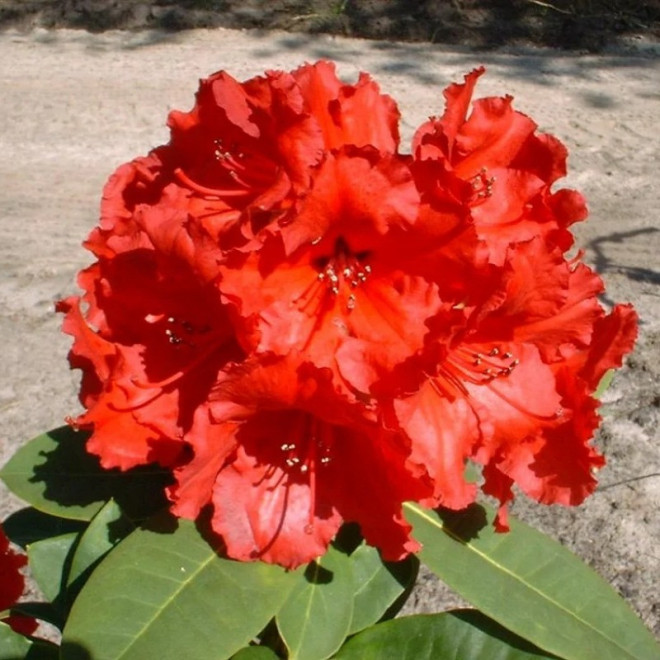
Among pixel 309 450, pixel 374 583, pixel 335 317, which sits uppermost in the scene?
pixel 335 317

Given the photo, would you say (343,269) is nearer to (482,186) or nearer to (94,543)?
(482,186)

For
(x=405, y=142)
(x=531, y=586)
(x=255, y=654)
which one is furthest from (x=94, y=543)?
(x=405, y=142)

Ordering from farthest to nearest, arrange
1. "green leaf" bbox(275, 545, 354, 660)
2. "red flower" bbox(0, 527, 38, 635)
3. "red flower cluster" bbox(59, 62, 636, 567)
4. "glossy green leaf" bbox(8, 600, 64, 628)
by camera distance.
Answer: "red flower" bbox(0, 527, 38, 635)
"glossy green leaf" bbox(8, 600, 64, 628)
"green leaf" bbox(275, 545, 354, 660)
"red flower cluster" bbox(59, 62, 636, 567)

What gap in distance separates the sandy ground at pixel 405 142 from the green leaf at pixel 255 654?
914 millimetres

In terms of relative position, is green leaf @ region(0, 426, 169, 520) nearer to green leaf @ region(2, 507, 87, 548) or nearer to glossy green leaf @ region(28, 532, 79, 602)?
glossy green leaf @ region(28, 532, 79, 602)

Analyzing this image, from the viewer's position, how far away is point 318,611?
1.00 metres

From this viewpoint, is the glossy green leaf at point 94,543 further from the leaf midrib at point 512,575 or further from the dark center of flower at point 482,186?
the dark center of flower at point 482,186

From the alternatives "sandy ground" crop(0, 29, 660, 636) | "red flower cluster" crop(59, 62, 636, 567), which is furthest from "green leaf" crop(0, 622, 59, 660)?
"sandy ground" crop(0, 29, 660, 636)

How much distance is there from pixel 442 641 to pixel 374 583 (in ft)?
0.29

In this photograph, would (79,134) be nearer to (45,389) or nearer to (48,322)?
(48,322)

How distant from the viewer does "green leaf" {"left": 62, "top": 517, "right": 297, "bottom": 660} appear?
0.89 meters

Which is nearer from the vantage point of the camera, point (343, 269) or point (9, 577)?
point (343, 269)

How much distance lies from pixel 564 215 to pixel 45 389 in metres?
1.84

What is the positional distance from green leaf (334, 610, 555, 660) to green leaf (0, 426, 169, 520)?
25 cm
